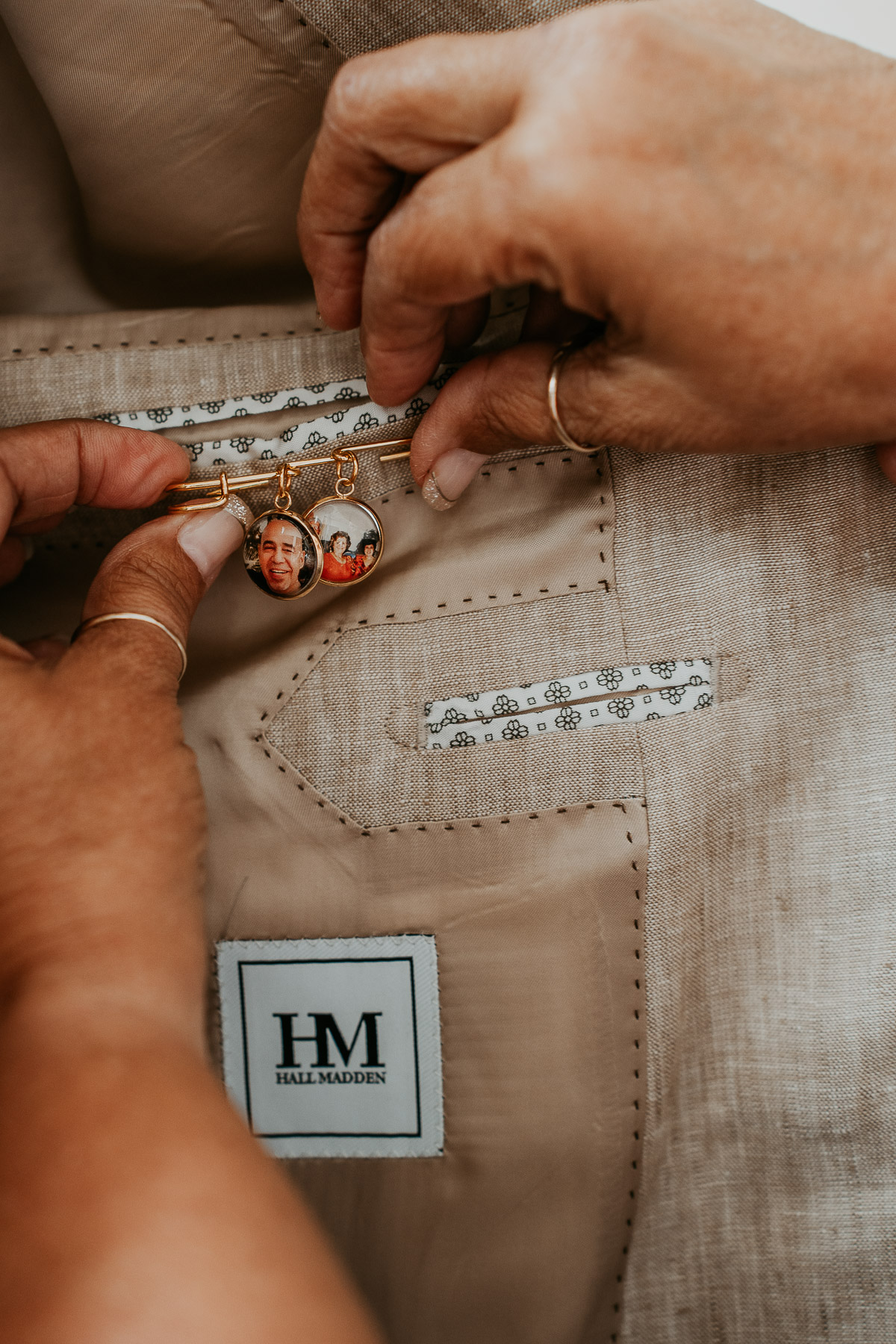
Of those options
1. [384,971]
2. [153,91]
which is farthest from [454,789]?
[153,91]

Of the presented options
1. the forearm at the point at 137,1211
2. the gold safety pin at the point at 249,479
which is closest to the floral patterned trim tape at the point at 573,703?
the gold safety pin at the point at 249,479

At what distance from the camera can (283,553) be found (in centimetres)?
85

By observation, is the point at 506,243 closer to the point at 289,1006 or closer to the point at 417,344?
the point at 417,344

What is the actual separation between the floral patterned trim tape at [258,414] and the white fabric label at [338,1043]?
49 cm

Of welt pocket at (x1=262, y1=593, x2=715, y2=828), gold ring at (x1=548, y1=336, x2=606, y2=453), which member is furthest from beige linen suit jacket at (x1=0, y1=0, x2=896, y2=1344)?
gold ring at (x1=548, y1=336, x2=606, y2=453)

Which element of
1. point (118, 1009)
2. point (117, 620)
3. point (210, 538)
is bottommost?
point (118, 1009)

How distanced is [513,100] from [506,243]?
93 millimetres

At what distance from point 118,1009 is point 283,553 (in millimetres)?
422

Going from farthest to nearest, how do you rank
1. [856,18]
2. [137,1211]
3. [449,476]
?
[856,18] < [449,476] < [137,1211]

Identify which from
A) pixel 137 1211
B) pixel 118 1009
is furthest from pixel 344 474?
pixel 137 1211

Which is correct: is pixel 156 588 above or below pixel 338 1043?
above

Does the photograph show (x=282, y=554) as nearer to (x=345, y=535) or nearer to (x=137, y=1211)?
(x=345, y=535)

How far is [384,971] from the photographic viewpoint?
33.9 inches

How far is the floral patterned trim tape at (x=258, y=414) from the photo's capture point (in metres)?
0.90
